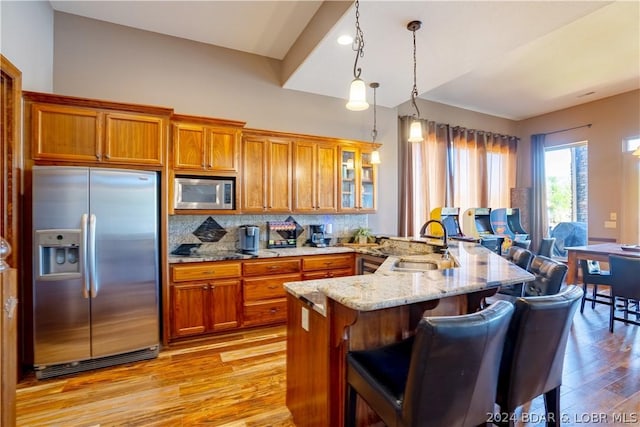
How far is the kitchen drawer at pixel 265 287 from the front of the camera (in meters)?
3.33

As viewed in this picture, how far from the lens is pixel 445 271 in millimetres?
1789

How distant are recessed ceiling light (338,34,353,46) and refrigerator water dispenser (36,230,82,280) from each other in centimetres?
298

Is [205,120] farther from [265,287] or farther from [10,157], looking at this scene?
[265,287]

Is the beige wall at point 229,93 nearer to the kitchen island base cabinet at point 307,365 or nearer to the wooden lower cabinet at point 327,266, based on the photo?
the wooden lower cabinet at point 327,266

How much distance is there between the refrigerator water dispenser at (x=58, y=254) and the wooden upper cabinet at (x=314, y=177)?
2.32 m

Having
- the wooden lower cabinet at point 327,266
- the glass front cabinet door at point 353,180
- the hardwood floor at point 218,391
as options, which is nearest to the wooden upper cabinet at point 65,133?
the hardwood floor at point 218,391

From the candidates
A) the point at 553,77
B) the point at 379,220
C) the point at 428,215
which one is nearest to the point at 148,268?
the point at 379,220

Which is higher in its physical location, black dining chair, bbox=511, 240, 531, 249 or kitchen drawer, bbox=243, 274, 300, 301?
black dining chair, bbox=511, 240, 531, 249

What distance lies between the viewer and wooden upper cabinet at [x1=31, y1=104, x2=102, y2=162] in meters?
2.53

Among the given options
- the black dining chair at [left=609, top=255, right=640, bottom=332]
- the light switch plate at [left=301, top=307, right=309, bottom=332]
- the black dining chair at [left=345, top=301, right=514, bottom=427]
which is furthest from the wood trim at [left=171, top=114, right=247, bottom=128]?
the black dining chair at [left=609, top=255, right=640, bottom=332]

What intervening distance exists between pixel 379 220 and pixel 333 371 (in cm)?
354

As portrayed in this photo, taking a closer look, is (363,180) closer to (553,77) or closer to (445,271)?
(445,271)

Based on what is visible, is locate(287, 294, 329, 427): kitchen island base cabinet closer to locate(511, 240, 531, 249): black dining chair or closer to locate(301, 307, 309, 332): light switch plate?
locate(301, 307, 309, 332): light switch plate

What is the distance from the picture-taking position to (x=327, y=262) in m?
3.77
